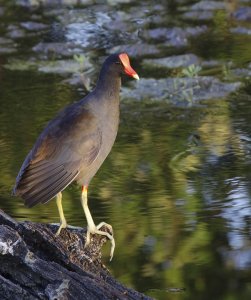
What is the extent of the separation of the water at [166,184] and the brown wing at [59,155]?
2.52ft

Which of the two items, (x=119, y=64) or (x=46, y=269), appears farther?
(x=119, y=64)

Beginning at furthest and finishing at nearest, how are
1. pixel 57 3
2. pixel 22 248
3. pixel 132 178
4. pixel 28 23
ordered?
pixel 57 3 < pixel 28 23 < pixel 132 178 < pixel 22 248

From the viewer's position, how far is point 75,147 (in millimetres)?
5160

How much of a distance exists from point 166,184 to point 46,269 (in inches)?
127

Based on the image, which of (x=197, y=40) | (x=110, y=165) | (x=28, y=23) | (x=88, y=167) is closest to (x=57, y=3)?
(x=28, y=23)

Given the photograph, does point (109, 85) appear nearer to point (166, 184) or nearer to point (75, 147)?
point (75, 147)

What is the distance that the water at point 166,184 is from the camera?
18.4ft

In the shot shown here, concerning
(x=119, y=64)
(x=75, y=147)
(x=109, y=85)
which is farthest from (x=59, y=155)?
(x=119, y=64)

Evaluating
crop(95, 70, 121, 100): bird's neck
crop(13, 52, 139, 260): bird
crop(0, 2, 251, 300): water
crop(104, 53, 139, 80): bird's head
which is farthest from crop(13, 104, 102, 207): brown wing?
crop(0, 2, 251, 300): water

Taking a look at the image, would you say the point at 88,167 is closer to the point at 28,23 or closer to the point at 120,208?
the point at 120,208

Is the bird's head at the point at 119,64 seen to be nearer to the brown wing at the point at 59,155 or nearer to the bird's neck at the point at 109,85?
the bird's neck at the point at 109,85

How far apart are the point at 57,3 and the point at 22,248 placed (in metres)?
10.3

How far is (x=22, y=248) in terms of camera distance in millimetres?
4016

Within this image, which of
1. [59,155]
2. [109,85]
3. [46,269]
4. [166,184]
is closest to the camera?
[46,269]
